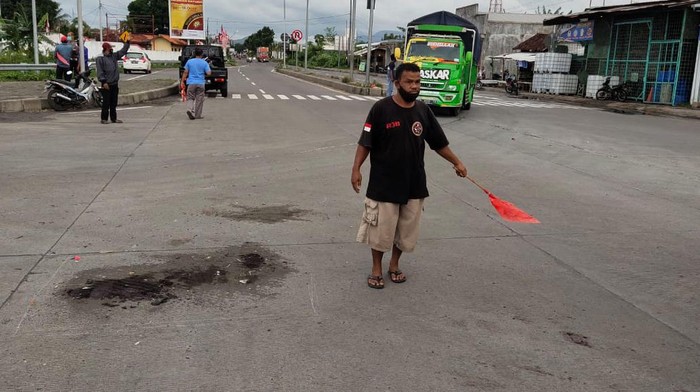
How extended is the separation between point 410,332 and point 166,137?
944cm

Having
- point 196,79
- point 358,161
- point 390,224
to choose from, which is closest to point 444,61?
point 196,79

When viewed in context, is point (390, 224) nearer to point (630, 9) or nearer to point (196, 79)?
point (196, 79)

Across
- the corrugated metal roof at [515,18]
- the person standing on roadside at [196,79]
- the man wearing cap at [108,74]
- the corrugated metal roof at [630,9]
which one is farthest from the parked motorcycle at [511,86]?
the man wearing cap at [108,74]

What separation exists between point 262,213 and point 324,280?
6.86 feet

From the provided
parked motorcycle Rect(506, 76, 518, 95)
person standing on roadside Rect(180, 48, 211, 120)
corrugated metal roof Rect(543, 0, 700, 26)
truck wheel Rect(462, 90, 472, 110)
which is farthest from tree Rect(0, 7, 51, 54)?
corrugated metal roof Rect(543, 0, 700, 26)

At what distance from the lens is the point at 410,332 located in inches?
145

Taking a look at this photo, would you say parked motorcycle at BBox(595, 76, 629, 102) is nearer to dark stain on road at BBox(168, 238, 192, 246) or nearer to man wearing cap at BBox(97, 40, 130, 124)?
man wearing cap at BBox(97, 40, 130, 124)

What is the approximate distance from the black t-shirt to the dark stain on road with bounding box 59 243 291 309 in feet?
3.66

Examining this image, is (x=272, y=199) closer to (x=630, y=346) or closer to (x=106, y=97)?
(x=630, y=346)

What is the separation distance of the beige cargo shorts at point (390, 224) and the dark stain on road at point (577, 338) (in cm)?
130

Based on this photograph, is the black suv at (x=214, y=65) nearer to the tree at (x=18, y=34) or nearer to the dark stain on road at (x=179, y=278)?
the tree at (x=18, y=34)

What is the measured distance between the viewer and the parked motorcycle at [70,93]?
15.6 metres

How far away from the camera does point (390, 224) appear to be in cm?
436

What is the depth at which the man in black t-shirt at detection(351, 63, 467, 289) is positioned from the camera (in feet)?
14.0
